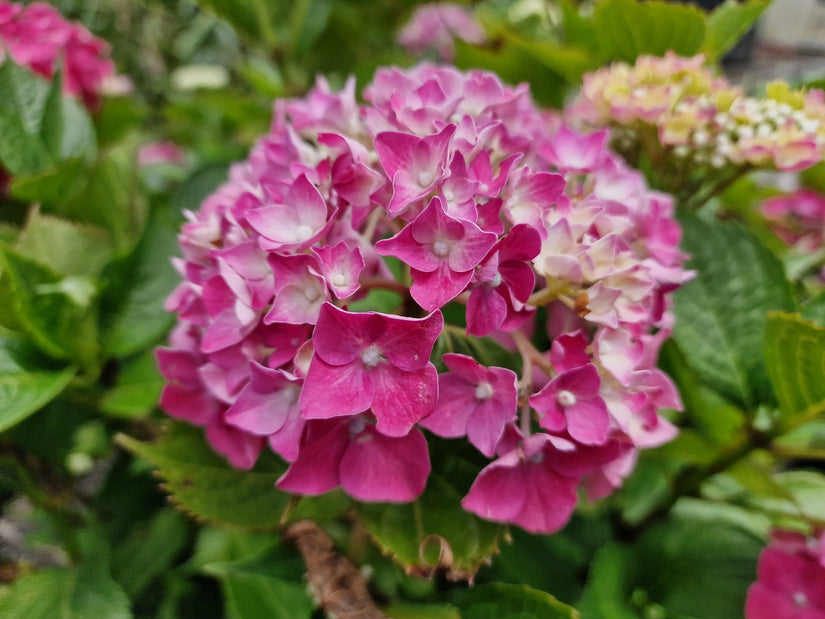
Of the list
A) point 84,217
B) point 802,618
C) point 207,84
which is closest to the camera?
point 802,618

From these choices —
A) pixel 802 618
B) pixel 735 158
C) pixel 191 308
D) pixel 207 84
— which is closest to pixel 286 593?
pixel 191 308

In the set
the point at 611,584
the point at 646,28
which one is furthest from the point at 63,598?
the point at 646,28

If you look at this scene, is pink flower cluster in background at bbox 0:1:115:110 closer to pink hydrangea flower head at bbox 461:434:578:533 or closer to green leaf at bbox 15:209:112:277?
green leaf at bbox 15:209:112:277

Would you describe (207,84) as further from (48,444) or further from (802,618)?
(802,618)

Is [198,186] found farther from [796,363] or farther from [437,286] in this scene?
[796,363]

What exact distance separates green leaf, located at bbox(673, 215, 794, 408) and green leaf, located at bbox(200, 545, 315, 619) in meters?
0.41

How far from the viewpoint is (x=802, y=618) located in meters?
0.46

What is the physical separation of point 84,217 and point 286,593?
0.49 metres

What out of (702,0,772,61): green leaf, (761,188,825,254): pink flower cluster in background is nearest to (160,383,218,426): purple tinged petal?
(702,0,772,61): green leaf

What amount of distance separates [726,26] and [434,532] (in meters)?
0.66

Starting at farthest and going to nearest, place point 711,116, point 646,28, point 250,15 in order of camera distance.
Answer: point 250,15
point 646,28
point 711,116

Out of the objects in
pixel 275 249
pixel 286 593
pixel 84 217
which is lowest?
pixel 286 593

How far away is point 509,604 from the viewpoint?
1.46ft

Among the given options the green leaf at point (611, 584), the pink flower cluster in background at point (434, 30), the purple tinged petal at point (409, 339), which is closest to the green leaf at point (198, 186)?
the purple tinged petal at point (409, 339)
